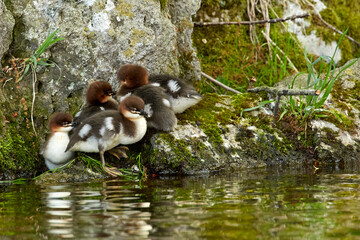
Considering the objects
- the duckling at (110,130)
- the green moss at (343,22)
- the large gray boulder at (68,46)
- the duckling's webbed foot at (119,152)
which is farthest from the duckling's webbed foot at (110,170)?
the green moss at (343,22)

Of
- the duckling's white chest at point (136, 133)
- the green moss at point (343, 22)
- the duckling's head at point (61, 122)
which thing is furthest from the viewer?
the green moss at point (343, 22)

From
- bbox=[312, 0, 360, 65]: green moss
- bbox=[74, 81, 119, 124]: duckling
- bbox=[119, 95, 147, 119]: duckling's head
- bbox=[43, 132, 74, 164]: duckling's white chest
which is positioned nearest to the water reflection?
bbox=[43, 132, 74, 164]: duckling's white chest

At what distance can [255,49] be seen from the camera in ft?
27.6

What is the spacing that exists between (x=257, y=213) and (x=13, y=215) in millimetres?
1565

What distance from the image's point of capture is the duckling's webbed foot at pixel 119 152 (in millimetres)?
5801

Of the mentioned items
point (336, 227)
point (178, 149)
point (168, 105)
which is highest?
point (168, 105)

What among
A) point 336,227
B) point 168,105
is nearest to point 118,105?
point 168,105

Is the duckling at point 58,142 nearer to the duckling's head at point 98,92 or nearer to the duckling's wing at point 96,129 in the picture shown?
the duckling's wing at point 96,129

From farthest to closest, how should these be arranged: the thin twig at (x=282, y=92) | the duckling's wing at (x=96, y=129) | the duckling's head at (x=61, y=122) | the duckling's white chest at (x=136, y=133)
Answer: the thin twig at (x=282, y=92), the duckling's head at (x=61, y=122), the duckling's white chest at (x=136, y=133), the duckling's wing at (x=96, y=129)

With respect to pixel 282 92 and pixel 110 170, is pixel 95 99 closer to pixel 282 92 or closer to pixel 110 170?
pixel 110 170

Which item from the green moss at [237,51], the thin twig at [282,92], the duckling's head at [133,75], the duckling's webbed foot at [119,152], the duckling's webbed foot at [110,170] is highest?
the green moss at [237,51]

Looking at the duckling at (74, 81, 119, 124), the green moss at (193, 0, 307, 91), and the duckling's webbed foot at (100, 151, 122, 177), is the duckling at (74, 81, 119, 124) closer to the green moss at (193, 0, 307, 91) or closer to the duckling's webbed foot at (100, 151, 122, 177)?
the duckling's webbed foot at (100, 151, 122, 177)

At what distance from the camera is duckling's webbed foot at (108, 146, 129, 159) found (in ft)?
19.0

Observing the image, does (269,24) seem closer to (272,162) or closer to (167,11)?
(167,11)
